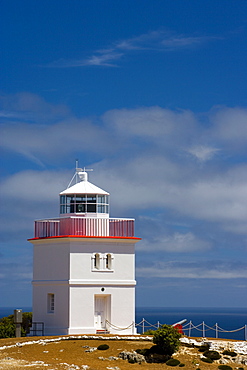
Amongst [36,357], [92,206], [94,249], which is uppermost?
[92,206]

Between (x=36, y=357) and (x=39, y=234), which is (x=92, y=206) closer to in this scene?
(x=39, y=234)

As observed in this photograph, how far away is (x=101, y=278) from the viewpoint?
3850cm

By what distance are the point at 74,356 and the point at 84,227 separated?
27.8ft

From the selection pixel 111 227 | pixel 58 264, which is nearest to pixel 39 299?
pixel 58 264

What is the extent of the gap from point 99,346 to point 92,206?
8.74 metres

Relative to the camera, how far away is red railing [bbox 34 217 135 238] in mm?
38812

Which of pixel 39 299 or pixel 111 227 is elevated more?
pixel 111 227

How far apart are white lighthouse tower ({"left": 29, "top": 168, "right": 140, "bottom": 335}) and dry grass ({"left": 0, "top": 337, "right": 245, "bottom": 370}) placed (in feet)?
9.33

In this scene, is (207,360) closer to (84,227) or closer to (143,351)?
(143,351)

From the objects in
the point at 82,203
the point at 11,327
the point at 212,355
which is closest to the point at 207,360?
the point at 212,355

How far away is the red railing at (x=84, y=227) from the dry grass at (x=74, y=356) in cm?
638

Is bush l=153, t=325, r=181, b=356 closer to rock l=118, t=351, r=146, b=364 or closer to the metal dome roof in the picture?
rock l=118, t=351, r=146, b=364

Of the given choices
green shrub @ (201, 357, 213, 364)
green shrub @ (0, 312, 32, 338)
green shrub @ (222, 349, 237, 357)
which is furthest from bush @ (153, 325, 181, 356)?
green shrub @ (0, 312, 32, 338)

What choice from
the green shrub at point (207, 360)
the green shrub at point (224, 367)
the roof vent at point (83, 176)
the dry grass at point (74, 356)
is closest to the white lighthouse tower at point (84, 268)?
the roof vent at point (83, 176)
